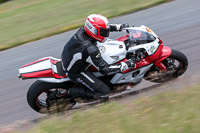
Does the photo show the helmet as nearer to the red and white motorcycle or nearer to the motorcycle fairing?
the red and white motorcycle

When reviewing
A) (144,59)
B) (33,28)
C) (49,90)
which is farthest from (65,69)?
(33,28)

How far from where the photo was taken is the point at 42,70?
5.89 metres

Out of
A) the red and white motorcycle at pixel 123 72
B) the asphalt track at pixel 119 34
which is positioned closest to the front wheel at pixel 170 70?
the red and white motorcycle at pixel 123 72

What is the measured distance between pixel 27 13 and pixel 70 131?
→ 11.0 meters

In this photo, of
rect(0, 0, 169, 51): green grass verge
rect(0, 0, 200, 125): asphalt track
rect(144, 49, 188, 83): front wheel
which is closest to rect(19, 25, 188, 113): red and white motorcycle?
rect(144, 49, 188, 83): front wheel

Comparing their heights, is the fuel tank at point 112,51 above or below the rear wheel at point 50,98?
above

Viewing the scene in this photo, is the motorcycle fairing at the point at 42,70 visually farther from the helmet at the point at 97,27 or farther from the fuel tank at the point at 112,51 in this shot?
the helmet at the point at 97,27

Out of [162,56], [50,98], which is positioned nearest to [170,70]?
[162,56]

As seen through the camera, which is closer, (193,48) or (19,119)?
(19,119)

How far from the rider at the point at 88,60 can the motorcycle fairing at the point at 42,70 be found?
9.6 inches

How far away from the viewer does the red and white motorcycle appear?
19.0 feet

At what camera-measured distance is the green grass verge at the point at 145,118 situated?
3.88 meters

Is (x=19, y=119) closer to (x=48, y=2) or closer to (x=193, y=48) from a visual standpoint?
(x=193, y=48)

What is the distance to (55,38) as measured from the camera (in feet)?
33.0
